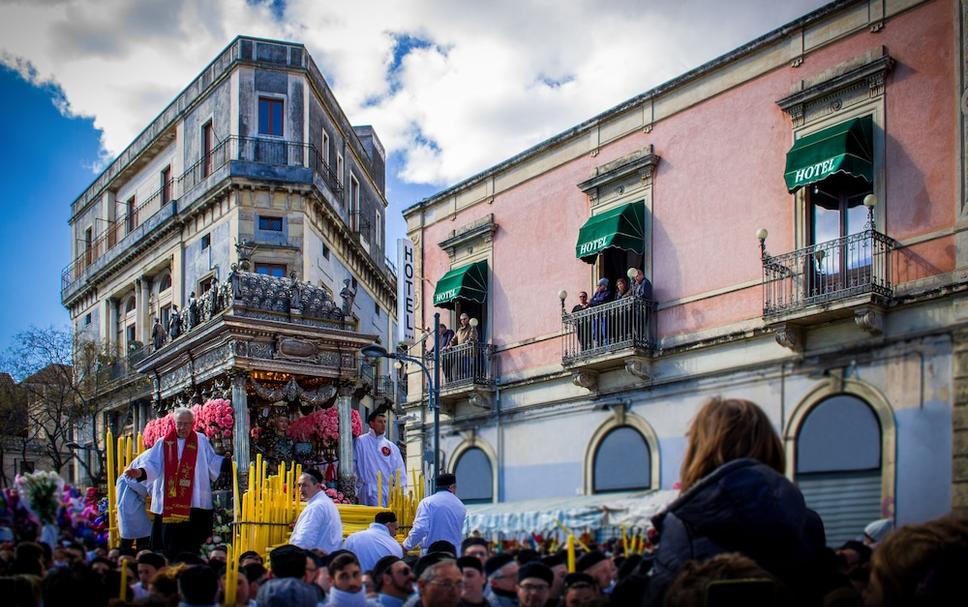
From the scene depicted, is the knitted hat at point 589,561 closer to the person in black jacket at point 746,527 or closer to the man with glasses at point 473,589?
the man with glasses at point 473,589

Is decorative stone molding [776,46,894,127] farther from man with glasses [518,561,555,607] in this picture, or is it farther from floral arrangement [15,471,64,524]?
floral arrangement [15,471,64,524]

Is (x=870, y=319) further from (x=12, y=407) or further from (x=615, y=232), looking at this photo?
(x=12, y=407)

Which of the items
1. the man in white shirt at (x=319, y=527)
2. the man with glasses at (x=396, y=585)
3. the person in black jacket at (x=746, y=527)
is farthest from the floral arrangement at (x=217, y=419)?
the person in black jacket at (x=746, y=527)

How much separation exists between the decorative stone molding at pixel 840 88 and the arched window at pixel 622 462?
6107mm

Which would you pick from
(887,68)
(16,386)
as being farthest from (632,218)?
(16,386)

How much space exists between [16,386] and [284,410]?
18607 millimetres

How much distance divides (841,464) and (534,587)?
10.5 m

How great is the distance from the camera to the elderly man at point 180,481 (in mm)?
11523

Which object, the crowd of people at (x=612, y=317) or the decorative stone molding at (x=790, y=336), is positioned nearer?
the decorative stone molding at (x=790, y=336)

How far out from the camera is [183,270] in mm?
38344

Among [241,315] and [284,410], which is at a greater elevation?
[241,315]

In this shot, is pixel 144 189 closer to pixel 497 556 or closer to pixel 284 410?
pixel 284 410

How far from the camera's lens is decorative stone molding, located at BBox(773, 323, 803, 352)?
1703 cm

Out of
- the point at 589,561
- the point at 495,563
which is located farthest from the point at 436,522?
the point at 589,561
